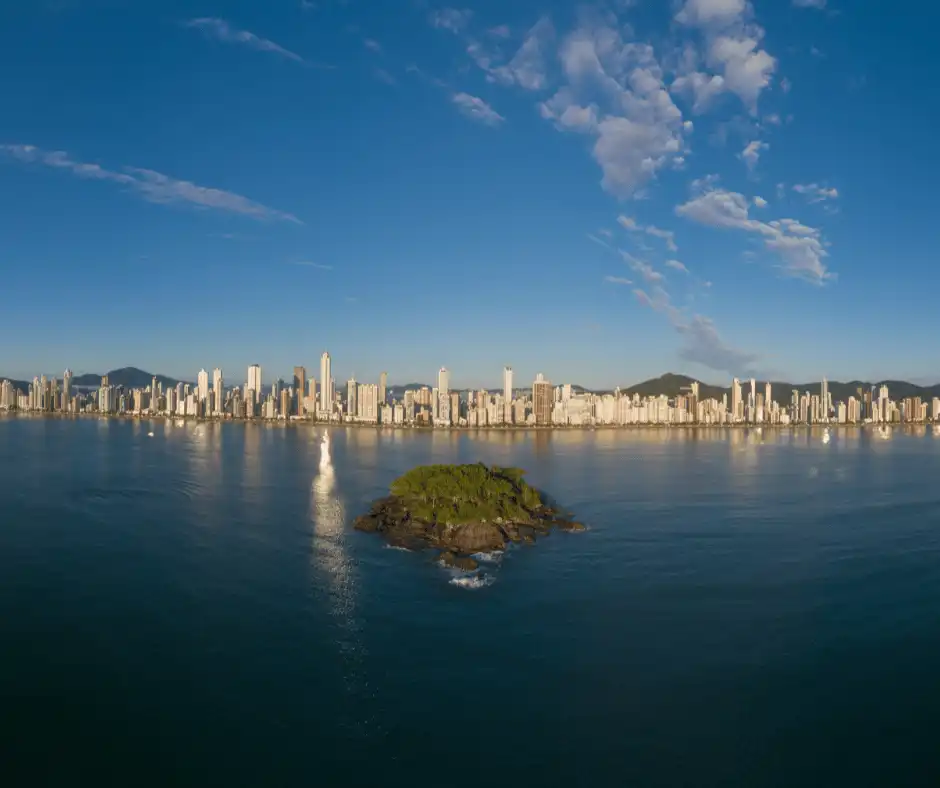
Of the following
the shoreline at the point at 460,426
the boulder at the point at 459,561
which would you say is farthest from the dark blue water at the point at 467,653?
the shoreline at the point at 460,426

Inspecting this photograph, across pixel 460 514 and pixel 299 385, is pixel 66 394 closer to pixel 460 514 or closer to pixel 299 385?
pixel 299 385

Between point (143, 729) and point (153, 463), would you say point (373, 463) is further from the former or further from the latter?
point (143, 729)

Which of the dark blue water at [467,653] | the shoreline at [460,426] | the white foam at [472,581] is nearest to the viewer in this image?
the dark blue water at [467,653]

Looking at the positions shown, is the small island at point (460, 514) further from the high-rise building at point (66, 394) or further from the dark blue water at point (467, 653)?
the high-rise building at point (66, 394)

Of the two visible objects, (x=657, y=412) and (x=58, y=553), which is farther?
(x=657, y=412)

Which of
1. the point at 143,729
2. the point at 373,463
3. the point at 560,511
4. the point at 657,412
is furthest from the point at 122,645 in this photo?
the point at 657,412

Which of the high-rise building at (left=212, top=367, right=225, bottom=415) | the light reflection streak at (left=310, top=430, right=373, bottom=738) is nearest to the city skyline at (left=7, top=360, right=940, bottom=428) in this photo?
the high-rise building at (left=212, top=367, right=225, bottom=415)

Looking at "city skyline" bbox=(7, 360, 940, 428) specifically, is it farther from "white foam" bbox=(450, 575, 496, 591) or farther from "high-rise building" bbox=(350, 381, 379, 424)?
"white foam" bbox=(450, 575, 496, 591)
